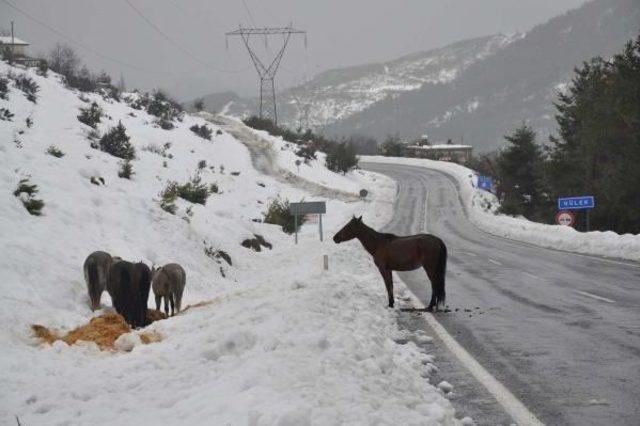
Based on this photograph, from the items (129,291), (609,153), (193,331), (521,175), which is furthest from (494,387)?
(521,175)

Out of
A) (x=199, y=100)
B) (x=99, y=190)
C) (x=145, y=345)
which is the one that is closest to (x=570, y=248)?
(x=99, y=190)

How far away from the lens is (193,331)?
7965mm

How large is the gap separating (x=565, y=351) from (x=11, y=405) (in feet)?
20.2

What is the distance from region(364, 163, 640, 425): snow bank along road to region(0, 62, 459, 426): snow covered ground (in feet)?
3.40

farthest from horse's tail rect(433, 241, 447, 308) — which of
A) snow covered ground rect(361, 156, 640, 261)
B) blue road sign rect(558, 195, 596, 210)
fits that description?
blue road sign rect(558, 195, 596, 210)

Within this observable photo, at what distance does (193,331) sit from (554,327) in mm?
5290

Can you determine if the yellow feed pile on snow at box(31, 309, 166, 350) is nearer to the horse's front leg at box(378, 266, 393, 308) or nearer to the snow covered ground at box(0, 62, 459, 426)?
the snow covered ground at box(0, 62, 459, 426)

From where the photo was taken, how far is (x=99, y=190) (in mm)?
16781

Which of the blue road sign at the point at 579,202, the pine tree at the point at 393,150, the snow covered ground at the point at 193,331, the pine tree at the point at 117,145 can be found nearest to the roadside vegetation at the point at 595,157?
the blue road sign at the point at 579,202

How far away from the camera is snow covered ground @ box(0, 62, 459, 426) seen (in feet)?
16.5

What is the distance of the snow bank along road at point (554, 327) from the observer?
19.3ft

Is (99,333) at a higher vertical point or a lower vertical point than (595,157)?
lower

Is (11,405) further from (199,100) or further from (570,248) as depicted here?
(199,100)

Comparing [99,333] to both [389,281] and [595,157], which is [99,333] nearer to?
[389,281]
